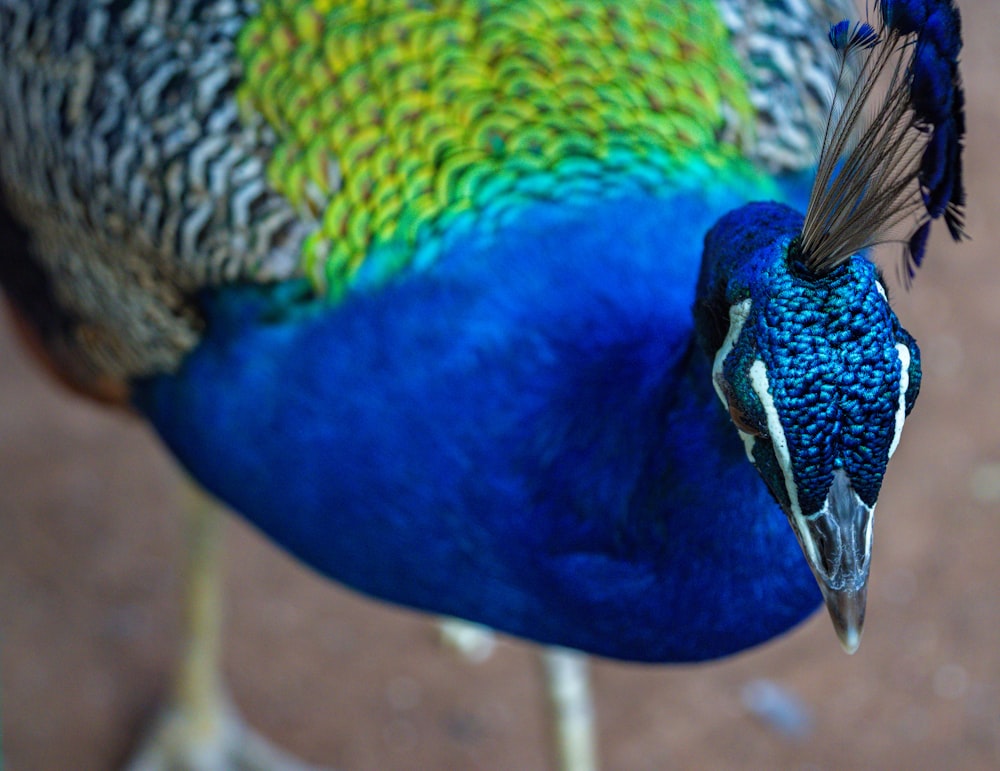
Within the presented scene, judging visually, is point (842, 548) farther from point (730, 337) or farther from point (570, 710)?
point (570, 710)

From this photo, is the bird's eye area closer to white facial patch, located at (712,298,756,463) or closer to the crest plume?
white facial patch, located at (712,298,756,463)

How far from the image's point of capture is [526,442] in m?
1.33

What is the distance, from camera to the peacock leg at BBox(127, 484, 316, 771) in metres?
2.11

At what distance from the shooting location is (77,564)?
2.44 metres

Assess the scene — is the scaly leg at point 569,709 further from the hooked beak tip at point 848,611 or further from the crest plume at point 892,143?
the crest plume at point 892,143

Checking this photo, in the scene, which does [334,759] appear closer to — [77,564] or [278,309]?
[77,564]

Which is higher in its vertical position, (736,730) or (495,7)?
(495,7)

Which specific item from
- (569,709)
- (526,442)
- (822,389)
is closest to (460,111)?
(526,442)

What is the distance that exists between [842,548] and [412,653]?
1.43 metres

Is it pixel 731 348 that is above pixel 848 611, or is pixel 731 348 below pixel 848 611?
above

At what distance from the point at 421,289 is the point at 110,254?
454 millimetres

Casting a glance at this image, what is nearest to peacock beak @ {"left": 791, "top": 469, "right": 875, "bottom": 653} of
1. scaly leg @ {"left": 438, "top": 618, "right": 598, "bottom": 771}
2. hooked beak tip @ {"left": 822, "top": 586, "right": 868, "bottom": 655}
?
hooked beak tip @ {"left": 822, "top": 586, "right": 868, "bottom": 655}

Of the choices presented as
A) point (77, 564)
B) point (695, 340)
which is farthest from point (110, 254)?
point (77, 564)

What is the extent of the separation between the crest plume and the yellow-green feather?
43 cm
